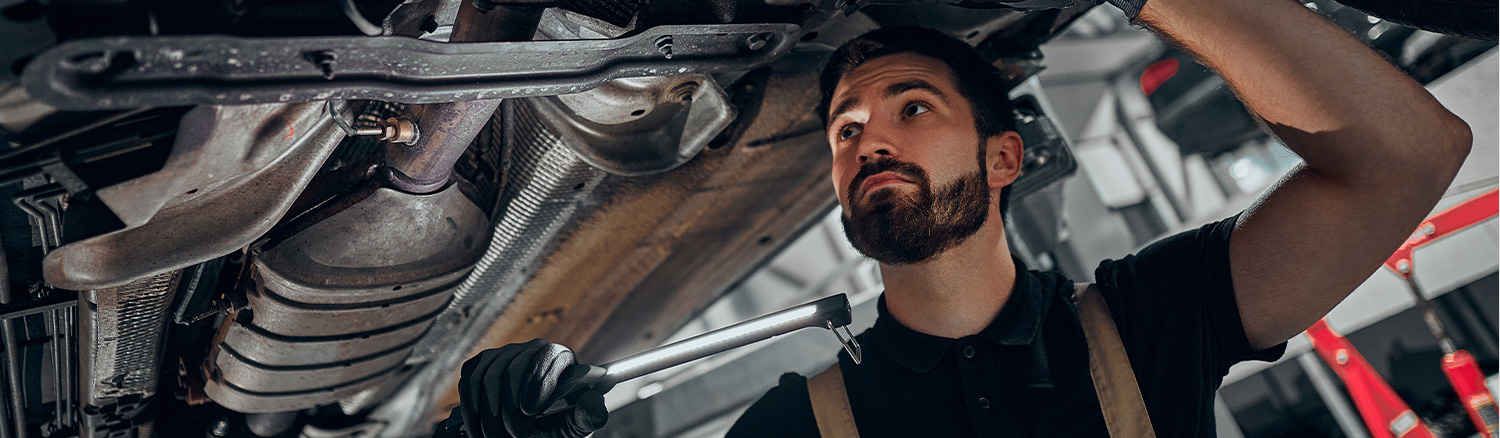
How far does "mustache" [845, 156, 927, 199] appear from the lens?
1.16 metres

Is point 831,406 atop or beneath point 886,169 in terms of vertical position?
beneath

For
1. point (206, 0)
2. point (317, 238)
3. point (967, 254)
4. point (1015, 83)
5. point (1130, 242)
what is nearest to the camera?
point (206, 0)

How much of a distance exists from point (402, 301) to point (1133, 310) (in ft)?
3.61

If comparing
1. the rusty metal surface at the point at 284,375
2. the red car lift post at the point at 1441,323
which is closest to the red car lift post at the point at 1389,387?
the red car lift post at the point at 1441,323

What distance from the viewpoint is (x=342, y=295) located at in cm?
117

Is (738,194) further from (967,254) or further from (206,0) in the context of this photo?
(206,0)

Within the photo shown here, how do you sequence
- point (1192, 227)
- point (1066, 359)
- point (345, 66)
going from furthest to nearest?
point (1192, 227)
point (1066, 359)
point (345, 66)

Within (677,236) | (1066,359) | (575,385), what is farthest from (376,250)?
(1066,359)

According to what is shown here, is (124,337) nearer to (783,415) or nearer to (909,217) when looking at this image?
(783,415)

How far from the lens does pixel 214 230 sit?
93 centimetres

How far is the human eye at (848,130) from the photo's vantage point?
1.28m

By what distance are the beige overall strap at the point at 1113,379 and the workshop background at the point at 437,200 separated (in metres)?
0.42

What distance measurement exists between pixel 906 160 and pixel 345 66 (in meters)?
0.76

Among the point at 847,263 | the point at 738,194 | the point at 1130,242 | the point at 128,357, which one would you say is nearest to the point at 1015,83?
the point at 738,194
